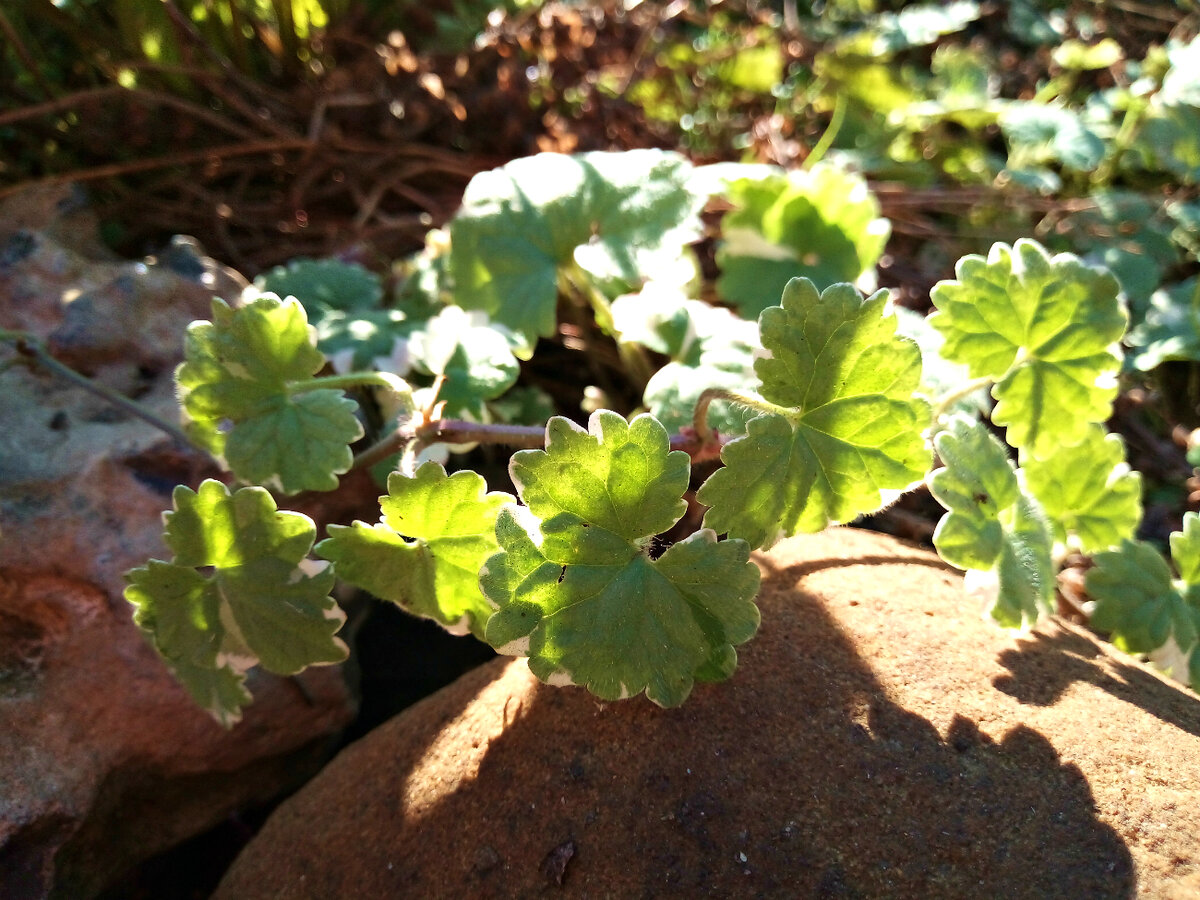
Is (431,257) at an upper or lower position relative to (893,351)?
lower

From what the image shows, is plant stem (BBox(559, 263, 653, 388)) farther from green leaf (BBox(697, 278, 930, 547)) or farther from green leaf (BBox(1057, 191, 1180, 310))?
green leaf (BBox(1057, 191, 1180, 310))

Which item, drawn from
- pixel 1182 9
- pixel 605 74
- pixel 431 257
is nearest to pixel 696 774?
pixel 431 257

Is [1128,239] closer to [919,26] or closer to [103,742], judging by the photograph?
[919,26]

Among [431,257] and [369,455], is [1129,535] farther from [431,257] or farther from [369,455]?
[431,257]

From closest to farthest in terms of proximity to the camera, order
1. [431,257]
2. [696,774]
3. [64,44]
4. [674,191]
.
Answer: [696,774] < [674,191] < [431,257] < [64,44]

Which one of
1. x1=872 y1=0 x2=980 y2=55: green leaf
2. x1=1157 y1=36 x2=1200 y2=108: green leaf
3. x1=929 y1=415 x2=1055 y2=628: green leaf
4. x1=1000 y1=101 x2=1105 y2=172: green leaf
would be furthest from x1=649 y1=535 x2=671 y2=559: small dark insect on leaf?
x1=872 y1=0 x2=980 y2=55: green leaf
